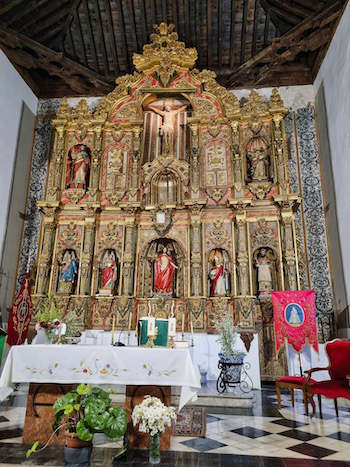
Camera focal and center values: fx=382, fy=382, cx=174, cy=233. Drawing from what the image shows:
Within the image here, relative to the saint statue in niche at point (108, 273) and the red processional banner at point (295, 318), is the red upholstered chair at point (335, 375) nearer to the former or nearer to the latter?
the red processional banner at point (295, 318)

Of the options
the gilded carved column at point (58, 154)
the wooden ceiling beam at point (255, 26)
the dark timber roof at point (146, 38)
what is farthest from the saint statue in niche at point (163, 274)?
the wooden ceiling beam at point (255, 26)

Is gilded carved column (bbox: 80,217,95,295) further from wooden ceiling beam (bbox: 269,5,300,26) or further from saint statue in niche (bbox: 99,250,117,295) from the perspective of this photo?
wooden ceiling beam (bbox: 269,5,300,26)

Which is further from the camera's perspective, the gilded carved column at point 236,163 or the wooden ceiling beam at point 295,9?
the wooden ceiling beam at point 295,9

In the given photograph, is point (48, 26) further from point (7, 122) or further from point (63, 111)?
point (7, 122)

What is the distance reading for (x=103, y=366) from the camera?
4.29m

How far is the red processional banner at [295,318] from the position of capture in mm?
8344

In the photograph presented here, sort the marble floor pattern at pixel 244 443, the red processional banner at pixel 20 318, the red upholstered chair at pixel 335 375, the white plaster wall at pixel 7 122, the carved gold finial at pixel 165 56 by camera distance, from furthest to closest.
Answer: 1. the carved gold finial at pixel 165 56
2. the white plaster wall at pixel 7 122
3. the red processional banner at pixel 20 318
4. the red upholstered chair at pixel 335 375
5. the marble floor pattern at pixel 244 443

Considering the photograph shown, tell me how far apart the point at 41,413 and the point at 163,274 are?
5.76 m

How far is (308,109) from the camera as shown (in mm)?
11672

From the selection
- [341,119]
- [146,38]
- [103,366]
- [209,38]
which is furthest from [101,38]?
[103,366]

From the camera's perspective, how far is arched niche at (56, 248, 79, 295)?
10.0m

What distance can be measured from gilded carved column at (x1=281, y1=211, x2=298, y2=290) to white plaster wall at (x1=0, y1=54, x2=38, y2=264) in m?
7.58

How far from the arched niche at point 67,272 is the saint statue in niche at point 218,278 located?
365 centimetres

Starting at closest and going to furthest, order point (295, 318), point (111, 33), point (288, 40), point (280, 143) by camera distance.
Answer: point (295, 318), point (280, 143), point (288, 40), point (111, 33)
